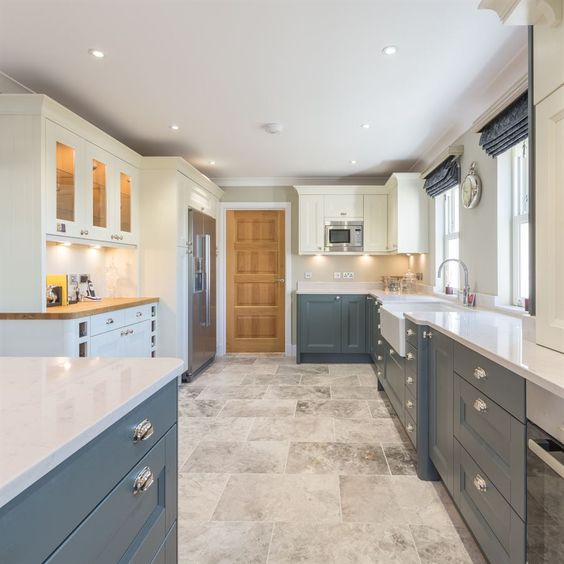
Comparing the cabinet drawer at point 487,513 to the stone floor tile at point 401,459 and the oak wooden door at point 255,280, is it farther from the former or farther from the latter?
the oak wooden door at point 255,280

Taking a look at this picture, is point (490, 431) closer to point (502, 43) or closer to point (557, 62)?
point (557, 62)

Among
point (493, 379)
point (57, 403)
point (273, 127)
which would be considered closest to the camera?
point (57, 403)

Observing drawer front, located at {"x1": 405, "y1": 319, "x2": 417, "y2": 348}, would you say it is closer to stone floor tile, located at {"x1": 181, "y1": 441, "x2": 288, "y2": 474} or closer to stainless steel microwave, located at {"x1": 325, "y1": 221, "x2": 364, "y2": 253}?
stone floor tile, located at {"x1": 181, "y1": 441, "x2": 288, "y2": 474}

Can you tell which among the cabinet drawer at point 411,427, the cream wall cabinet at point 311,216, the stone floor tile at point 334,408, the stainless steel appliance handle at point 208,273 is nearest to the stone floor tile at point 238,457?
the stone floor tile at point 334,408

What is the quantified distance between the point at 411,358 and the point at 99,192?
2743mm

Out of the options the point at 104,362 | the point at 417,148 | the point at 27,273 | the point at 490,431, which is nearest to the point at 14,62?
the point at 27,273

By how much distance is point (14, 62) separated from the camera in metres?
2.32

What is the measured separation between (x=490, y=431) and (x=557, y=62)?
1.34m

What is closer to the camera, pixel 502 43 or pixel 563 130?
pixel 563 130

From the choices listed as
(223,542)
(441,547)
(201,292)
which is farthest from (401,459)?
(201,292)

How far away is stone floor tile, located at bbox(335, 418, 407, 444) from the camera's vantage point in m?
2.60

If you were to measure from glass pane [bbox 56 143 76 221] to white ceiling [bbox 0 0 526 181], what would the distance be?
1.44ft

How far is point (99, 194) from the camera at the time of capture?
312cm

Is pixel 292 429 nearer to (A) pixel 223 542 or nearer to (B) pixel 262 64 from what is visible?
(A) pixel 223 542
